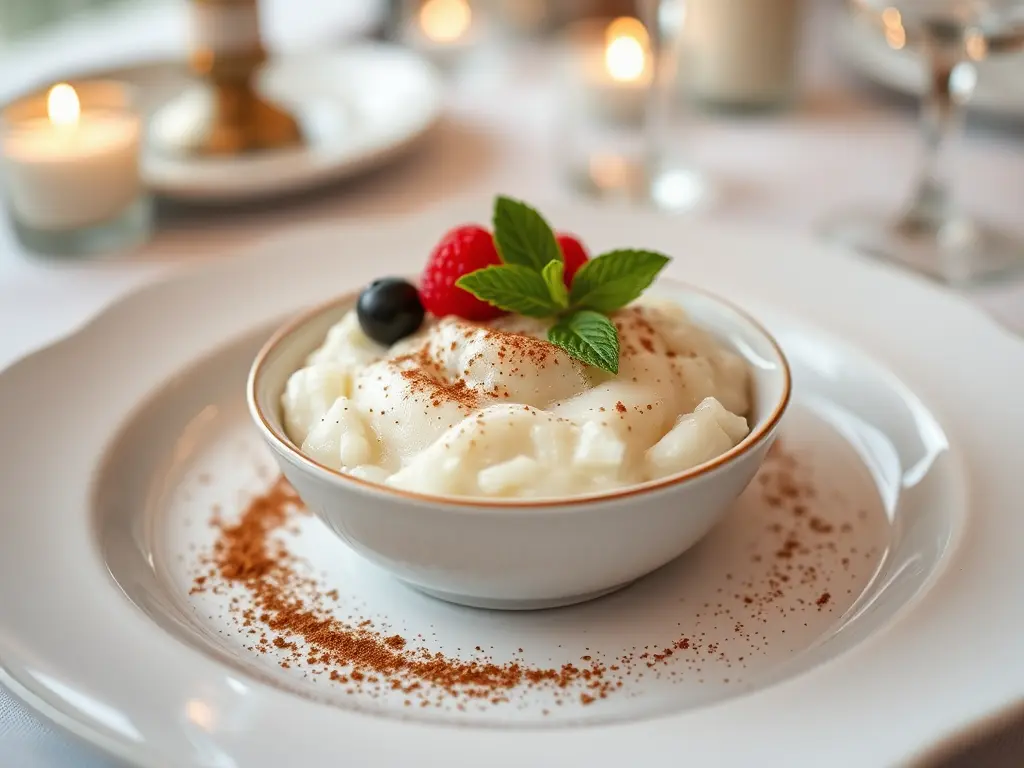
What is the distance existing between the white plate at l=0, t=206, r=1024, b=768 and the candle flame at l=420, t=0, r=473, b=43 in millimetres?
1469

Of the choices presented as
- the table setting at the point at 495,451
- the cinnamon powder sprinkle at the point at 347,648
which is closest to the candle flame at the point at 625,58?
the table setting at the point at 495,451

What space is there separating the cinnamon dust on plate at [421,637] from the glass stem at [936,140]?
991mm

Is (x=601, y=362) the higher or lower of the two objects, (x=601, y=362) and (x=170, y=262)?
the higher

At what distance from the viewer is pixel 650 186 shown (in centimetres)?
253

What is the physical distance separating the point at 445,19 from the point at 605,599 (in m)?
2.52

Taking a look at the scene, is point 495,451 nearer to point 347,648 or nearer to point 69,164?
point 347,648

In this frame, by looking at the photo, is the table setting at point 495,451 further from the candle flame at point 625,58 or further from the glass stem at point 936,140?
the candle flame at point 625,58

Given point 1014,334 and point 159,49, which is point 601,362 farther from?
point 159,49

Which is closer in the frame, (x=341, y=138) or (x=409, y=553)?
(x=409, y=553)

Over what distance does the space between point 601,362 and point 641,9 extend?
2735mm

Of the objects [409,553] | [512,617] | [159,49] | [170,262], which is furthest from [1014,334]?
[159,49]

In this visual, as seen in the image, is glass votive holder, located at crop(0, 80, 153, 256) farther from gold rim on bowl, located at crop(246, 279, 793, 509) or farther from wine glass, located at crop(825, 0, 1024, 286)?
wine glass, located at crop(825, 0, 1024, 286)

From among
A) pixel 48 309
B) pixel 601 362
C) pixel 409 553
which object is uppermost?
pixel 601 362

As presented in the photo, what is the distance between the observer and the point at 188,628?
1.28 meters
